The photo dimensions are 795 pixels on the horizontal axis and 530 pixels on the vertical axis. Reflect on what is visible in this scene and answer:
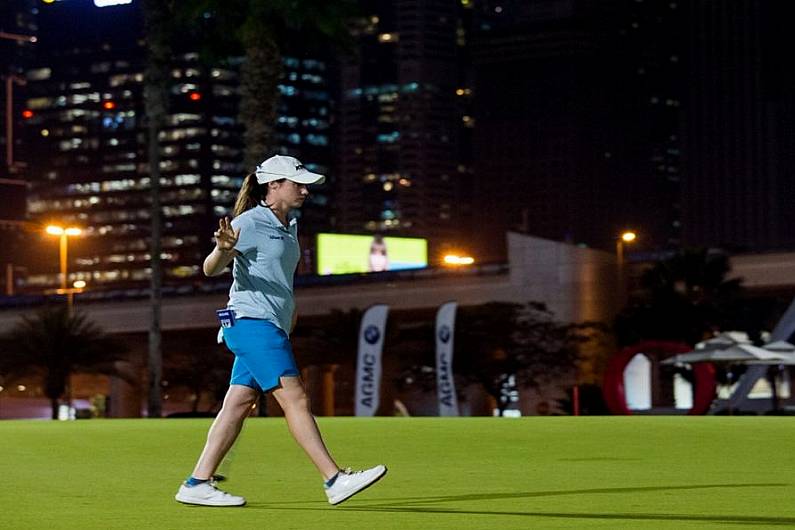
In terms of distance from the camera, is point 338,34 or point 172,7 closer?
point 338,34

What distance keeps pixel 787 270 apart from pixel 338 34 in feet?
130

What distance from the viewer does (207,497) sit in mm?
8828

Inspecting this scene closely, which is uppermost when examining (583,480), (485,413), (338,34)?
(338,34)

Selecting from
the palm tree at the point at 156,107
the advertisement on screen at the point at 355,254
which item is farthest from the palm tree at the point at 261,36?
the advertisement on screen at the point at 355,254

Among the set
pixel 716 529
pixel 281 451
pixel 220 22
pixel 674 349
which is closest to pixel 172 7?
pixel 220 22

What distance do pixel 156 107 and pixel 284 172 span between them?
132 ft

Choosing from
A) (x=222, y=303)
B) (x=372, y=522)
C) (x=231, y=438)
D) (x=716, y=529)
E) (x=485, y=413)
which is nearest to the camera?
(x=716, y=529)

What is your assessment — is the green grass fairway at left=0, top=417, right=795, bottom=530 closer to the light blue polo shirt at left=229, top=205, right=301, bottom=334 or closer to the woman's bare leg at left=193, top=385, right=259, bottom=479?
the woman's bare leg at left=193, top=385, right=259, bottom=479

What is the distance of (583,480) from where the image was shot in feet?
34.8

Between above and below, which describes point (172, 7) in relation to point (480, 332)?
above

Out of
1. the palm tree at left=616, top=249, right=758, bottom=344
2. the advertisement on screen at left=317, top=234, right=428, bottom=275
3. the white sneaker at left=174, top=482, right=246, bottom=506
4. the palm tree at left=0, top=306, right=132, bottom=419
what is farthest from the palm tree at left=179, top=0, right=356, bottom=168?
the advertisement on screen at left=317, top=234, right=428, bottom=275

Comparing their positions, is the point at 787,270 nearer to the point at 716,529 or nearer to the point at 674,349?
the point at 674,349

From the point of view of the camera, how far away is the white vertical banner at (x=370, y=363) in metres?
53.3

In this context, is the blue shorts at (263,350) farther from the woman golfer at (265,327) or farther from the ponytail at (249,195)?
the ponytail at (249,195)
